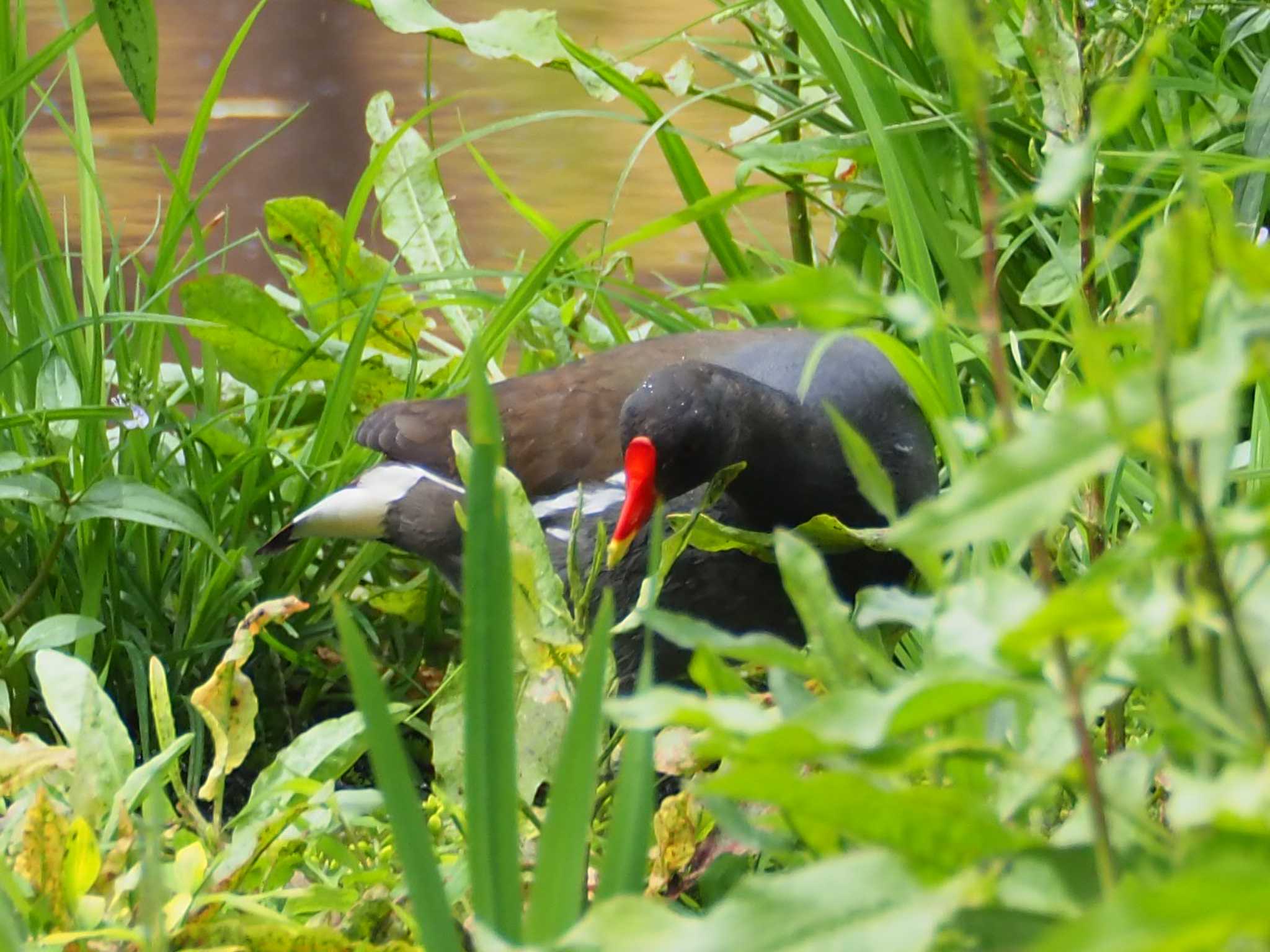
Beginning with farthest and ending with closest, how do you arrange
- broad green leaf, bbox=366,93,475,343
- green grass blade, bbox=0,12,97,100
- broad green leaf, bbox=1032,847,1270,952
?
broad green leaf, bbox=366,93,475,343 < green grass blade, bbox=0,12,97,100 < broad green leaf, bbox=1032,847,1270,952

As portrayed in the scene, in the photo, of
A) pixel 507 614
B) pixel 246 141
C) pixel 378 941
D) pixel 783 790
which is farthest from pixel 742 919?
pixel 246 141

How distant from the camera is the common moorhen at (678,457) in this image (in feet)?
Answer: 3.84

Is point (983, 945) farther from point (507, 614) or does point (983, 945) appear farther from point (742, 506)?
point (742, 506)

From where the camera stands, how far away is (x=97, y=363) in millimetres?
1158

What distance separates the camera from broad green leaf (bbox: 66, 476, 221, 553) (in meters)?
1.03

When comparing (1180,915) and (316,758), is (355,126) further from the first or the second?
(1180,915)

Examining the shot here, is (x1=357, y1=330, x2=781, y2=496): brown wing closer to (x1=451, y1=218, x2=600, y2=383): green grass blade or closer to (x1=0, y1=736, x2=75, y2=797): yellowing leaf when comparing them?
(x1=451, y1=218, x2=600, y2=383): green grass blade

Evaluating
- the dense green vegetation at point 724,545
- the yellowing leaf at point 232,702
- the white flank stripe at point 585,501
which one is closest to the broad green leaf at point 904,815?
the dense green vegetation at point 724,545

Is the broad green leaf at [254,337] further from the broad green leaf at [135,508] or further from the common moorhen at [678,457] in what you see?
the broad green leaf at [135,508]

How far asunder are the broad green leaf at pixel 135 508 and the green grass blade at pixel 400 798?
2.28 ft

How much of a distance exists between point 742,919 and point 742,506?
3.28ft

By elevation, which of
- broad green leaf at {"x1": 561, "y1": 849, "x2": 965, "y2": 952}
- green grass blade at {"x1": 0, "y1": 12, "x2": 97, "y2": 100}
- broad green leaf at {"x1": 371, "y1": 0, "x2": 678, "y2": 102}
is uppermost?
green grass blade at {"x1": 0, "y1": 12, "x2": 97, "y2": 100}

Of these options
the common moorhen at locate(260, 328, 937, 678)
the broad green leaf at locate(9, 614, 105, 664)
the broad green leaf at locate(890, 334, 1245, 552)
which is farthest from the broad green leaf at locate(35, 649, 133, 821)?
the broad green leaf at locate(890, 334, 1245, 552)

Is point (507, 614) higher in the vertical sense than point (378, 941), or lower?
higher
